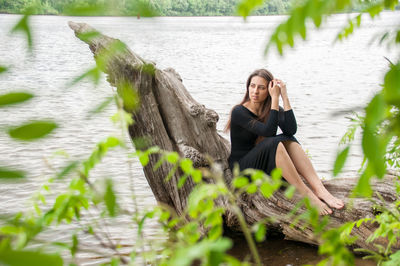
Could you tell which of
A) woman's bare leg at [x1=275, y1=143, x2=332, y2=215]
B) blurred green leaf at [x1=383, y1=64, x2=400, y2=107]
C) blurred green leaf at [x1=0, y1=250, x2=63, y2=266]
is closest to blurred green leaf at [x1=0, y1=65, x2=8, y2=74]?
blurred green leaf at [x1=0, y1=250, x2=63, y2=266]

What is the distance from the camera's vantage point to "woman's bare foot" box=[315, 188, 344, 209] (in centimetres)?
450

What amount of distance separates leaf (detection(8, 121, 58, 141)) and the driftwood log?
3690 millimetres

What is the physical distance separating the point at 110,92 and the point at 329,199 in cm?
364

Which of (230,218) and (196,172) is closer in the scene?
(196,172)

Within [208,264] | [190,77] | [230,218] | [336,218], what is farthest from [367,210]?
[190,77]

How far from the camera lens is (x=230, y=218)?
4734 mm

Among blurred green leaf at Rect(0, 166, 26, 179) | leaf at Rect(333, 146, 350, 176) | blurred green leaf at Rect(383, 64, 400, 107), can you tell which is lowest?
leaf at Rect(333, 146, 350, 176)

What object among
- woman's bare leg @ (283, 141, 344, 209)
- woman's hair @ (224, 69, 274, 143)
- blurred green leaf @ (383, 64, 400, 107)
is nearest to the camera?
blurred green leaf @ (383, 64, 400, 107)

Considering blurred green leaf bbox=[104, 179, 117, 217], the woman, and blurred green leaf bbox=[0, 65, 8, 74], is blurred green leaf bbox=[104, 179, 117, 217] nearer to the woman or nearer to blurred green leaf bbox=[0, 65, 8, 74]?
blurred green leaf bbox=[0, 65, 8, 74]

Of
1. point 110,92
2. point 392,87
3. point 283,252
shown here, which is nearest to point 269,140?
point 283,252

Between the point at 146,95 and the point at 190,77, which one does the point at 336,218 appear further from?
the point at 190,77

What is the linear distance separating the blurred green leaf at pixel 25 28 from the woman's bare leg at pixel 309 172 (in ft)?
13.6

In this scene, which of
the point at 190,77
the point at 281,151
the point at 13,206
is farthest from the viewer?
the point at 190,77

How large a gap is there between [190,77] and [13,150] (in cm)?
1087
